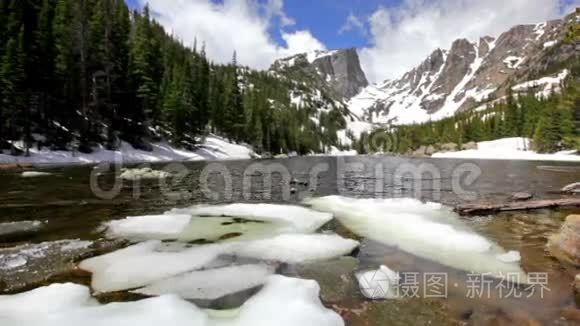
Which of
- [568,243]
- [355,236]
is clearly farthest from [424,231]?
[568,243]

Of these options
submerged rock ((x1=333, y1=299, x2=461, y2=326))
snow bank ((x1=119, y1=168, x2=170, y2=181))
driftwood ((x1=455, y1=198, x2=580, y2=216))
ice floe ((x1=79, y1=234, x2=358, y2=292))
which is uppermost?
snow bank ((x1=119, y1=168, x2=170, y2=181))

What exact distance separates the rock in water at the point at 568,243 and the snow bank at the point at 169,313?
7860 millimetres

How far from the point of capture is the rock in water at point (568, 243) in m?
9.73

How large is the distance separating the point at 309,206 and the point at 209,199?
6217 mm

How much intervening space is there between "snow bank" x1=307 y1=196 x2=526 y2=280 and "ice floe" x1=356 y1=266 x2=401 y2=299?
202 centimetres

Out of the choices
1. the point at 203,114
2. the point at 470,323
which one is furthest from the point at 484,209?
the point at 203,114

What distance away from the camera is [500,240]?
11766 millimetres

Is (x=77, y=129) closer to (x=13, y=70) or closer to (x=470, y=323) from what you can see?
(x=13, y=70)

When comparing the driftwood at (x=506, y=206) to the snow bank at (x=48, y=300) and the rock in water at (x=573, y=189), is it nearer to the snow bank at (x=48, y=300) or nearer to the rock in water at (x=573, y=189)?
the rock in water at (x=573, y=189)

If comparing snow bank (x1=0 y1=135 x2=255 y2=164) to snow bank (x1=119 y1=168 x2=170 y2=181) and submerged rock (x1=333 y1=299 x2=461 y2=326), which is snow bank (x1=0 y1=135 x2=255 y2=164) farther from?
submerged rock (x1=333 y1=299 x2=461 y2=326)

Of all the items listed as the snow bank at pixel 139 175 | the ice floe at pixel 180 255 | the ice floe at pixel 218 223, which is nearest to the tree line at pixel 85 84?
the snow bank at pixel 139 175

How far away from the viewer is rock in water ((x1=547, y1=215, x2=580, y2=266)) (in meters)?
9.73

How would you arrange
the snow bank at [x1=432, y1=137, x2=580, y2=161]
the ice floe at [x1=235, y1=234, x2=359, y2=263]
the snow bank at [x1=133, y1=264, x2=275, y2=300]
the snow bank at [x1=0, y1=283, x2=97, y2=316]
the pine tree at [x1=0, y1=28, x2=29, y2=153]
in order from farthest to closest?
the snow bank at [x1=432, y1=137, x2=580, y2=161], the pine tree at [x1=0, y1=28, x2=29, y2=153], the ice floe at [x1=235, y1=234, x2=359, y2=263], the snow bank at [x1=133, y1=264, x2=275, y2=300], the snow bank at [x1=0, y1=283, x2=97, y2=316]

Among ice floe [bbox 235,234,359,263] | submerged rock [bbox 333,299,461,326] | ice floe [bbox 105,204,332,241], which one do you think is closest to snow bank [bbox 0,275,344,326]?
submerged rock [bbox 333,299,461,326]
